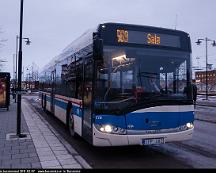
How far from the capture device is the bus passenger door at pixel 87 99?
922cm

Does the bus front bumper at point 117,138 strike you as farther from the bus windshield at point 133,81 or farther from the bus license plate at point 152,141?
the bus windshield at point 133,81

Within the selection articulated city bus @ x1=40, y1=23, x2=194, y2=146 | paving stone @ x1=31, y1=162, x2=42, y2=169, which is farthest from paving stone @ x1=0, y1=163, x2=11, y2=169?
articulated city bus @ x1=40, y1=23, x2=194, y2=146

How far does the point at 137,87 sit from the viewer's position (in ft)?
28.7

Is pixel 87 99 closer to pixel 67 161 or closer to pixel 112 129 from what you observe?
pixel 112 129

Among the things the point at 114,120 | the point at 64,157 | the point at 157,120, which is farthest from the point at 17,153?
the point at 157,120

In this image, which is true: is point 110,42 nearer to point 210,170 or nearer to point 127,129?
point 127,129

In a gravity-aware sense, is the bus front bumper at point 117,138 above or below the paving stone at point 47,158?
above

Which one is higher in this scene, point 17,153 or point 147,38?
point 147,38

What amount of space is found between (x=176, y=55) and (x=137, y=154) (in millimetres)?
2745

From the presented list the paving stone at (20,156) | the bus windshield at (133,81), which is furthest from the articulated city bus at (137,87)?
the paving stone at (20,156)

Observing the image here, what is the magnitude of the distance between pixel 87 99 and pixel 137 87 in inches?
57.9

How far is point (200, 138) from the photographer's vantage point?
488 inches

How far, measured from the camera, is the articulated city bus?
8.66 m

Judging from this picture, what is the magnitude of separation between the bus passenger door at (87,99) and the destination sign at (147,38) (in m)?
1.03
